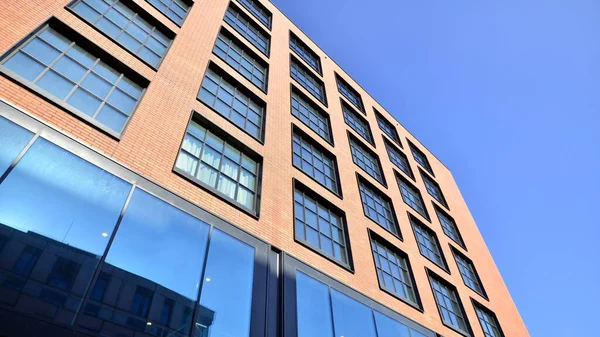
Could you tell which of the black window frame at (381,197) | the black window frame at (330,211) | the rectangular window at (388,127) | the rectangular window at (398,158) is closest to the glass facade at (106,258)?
the black window frame at (330,211)

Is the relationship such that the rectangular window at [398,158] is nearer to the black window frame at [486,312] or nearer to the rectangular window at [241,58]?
the black window frame at [486,312]

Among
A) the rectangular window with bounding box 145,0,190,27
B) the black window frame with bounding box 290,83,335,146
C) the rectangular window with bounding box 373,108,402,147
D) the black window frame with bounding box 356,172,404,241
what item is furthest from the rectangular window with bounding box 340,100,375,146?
the rectangular window with bounding box 145,0,190,27

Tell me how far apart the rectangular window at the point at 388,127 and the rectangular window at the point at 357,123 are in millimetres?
3298

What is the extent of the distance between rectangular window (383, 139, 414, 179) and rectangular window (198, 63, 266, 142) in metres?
12.1

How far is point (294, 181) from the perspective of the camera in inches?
543

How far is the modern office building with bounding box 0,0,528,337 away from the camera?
673 cm

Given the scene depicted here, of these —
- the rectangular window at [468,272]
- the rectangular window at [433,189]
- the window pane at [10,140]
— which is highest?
the rectangular window at [433,189]

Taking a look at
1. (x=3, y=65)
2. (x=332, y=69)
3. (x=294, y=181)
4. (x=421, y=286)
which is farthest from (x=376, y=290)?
(x=332, y=69)

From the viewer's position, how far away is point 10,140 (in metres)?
7.13

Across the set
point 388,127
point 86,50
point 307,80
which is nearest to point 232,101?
point 86,50

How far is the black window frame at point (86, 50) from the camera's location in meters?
8.40

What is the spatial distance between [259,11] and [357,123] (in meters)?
8.99

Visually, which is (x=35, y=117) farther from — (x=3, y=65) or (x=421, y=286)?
(x=421, y=286)

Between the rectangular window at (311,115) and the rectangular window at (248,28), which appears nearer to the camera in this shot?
the rectangular window at (311,115)
